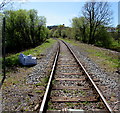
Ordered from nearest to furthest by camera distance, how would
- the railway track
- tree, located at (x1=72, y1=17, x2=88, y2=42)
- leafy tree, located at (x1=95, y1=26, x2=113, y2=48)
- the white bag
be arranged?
the railway track
the white bag
leafy tree, located at (x1=95, y1=26, x2=113, y2=48)
tree, located at (x1=72, y1=17, x2=88, y2=42)

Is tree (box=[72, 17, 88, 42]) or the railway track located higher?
tree (box=[72, 17, 88, 42])

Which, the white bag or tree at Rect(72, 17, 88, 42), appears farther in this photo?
tree at Rect(72, 17, 88, 42)

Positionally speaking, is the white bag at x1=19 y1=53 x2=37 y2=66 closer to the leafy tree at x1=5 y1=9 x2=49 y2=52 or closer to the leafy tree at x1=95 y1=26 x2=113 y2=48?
the leafy tree at x1=5 y1=9 x2=49 y2=52

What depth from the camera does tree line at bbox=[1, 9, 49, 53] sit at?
32750 mm

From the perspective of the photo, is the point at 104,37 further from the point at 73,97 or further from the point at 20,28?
the point at 73,97

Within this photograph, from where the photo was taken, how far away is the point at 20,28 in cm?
3488

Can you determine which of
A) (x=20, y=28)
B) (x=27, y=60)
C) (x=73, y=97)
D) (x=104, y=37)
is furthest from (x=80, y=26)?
(x=73, y=97)

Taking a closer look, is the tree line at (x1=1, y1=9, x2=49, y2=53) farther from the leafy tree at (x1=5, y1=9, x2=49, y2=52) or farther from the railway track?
the railway track

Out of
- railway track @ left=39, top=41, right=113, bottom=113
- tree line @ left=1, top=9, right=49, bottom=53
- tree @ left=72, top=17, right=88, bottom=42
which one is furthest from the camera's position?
tree @ left=72, top=17, right=88, bottom=42

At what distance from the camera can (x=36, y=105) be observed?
3287 millimetres

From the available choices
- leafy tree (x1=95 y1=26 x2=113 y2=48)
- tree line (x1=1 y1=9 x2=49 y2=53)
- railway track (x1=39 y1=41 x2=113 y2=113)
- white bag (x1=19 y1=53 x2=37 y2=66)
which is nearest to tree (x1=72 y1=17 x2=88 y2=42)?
leafy tree (x1=95 y1=26 x2=113 y2=48)

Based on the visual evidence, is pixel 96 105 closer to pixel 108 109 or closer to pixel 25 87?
pixel 108 109

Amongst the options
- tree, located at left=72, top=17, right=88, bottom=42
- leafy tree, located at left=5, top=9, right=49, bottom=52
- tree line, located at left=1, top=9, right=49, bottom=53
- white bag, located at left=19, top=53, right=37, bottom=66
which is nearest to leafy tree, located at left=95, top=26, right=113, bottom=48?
tree, located at left=72, top=17, right=88, bottom=42

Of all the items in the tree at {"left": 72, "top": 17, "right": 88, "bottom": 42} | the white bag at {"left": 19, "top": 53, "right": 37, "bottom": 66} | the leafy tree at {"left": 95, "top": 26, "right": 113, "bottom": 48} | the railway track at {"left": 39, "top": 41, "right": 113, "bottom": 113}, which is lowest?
the railway track at {"left": 39, "top": 41, "right": 113, "bottom": 113}
